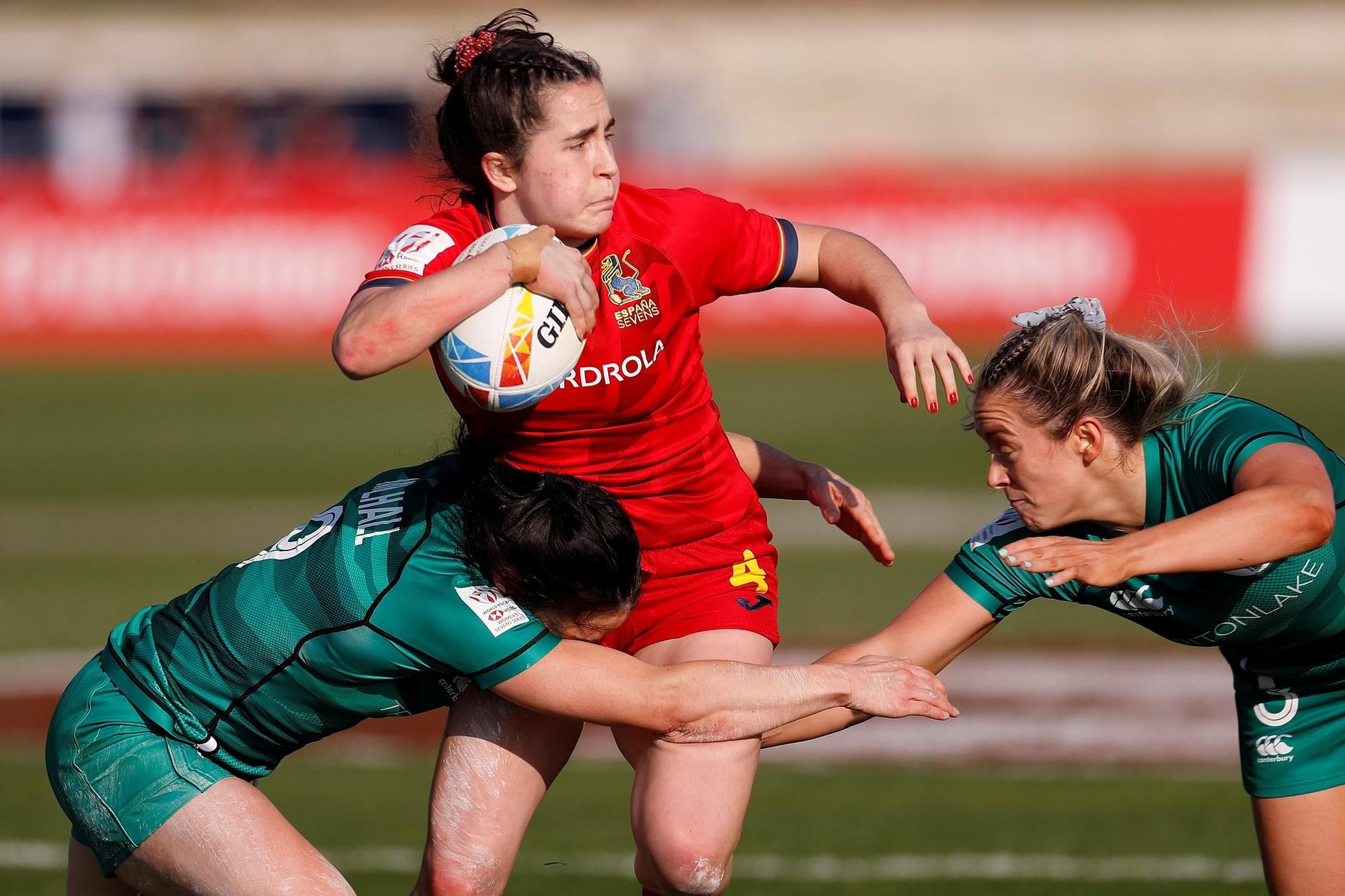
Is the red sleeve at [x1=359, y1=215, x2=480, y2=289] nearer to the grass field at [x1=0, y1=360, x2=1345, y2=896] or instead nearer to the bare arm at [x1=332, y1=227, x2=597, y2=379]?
the bare arm at [x1=332, y1=227, x2=597, y2=379]

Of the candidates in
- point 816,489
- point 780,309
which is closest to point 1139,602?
point 816,489

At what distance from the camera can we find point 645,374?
4645 mm

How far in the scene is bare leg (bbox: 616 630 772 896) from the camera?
4.42 meters

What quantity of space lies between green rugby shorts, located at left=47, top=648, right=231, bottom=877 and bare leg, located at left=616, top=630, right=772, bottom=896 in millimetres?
1103

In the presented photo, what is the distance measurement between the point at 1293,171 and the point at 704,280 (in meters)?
15.5

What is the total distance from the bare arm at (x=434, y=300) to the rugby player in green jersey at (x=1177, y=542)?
1221mm

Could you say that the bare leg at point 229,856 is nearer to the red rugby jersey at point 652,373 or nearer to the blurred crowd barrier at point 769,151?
the red rugby jersey at point 652,373

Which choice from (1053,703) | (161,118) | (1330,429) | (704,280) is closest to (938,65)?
(161,118)

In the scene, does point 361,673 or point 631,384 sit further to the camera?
point 631,384

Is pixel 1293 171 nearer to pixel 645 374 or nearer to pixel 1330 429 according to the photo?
pixel 1330 429

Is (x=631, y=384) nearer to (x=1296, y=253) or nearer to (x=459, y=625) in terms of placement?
(x=459, y=625)

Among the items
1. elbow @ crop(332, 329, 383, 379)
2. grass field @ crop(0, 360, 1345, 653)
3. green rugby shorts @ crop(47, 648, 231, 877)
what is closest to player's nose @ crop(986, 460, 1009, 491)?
elbow @ crop(332, 329, 383, 379)

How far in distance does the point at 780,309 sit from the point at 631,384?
1541 cm

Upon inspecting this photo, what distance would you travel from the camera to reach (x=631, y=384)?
181 inches
